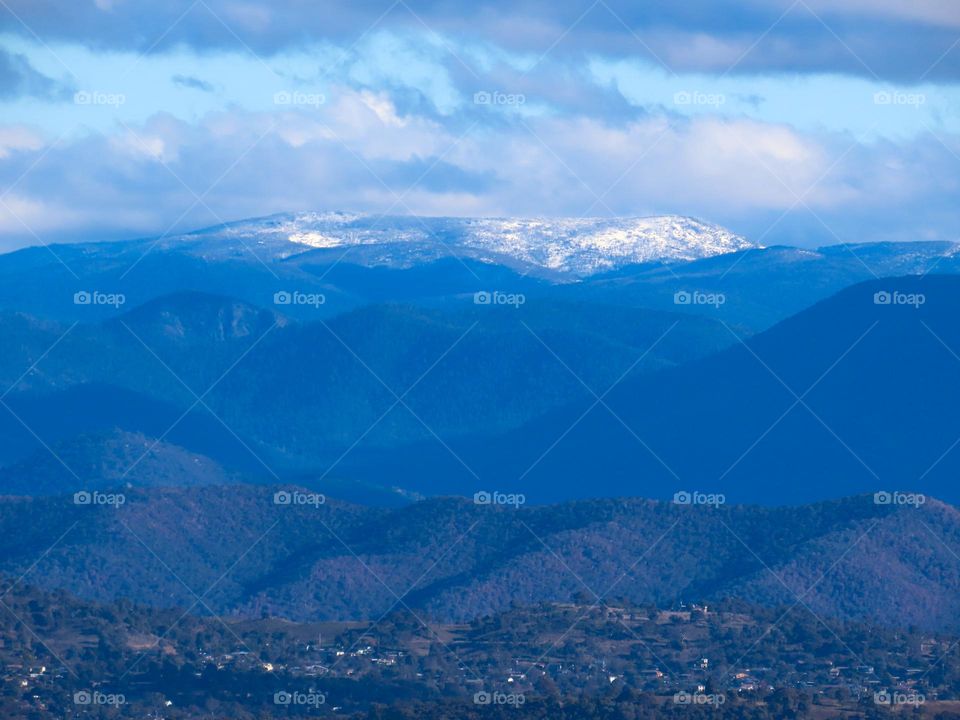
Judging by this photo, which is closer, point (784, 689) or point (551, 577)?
point (784, 689)

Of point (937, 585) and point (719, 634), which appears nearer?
point (719, 634)

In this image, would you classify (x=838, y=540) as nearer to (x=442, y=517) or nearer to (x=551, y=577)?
(x=551, y=577)

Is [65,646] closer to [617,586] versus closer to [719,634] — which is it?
[719,634]

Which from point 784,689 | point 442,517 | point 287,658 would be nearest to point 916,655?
point 784,689

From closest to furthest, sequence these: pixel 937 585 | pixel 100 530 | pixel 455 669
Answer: pixel 455 669
pixel 937 585
pixel 100 530

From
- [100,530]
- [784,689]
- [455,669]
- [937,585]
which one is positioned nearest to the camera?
[784,689]

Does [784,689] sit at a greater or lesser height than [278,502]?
lesser

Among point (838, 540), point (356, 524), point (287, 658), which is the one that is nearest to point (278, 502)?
point (356, 524)
